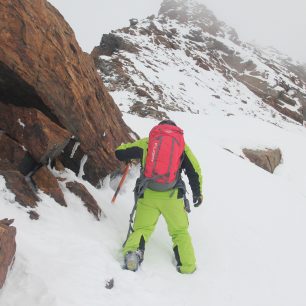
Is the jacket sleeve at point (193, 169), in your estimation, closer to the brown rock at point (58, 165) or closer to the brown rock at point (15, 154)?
the brown rock at point (58, 165)

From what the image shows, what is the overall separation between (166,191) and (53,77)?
7.87 feet

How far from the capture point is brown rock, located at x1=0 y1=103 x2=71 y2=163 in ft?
20.2

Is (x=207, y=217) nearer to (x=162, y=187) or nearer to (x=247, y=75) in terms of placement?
(x=162, y=187)

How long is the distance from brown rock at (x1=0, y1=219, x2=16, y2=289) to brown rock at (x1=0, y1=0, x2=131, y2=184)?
8.69 ft

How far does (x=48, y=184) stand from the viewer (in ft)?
20.1

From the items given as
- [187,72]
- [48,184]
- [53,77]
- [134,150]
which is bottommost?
[187,72]

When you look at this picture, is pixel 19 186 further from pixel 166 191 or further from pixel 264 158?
pixel 264 158

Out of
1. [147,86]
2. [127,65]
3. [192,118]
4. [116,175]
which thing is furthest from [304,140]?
[116,175]

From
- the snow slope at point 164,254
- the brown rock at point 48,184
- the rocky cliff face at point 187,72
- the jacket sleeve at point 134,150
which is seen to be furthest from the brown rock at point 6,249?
the rocky cliff face at point 187,72

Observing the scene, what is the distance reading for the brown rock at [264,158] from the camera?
1834cm

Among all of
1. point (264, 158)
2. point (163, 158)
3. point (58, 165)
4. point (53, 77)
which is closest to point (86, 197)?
point (58, 165)

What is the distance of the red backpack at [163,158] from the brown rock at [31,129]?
1.47 meters

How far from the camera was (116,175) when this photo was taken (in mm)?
8008

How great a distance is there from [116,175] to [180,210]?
226 centimetres
